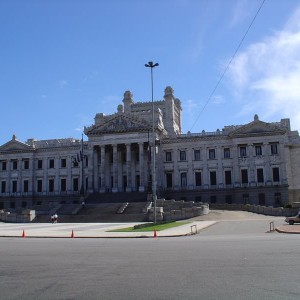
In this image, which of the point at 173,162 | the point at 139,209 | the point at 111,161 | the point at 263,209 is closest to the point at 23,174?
the point at 111,161

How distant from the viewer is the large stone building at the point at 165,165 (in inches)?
3034

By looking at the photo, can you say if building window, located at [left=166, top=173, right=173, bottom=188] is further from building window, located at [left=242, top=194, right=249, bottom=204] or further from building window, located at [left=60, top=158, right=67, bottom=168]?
building window, located at [left=60, top=158, right=67, bottom=168]

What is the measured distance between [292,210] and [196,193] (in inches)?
1001

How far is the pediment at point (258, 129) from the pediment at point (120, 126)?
16.7 m

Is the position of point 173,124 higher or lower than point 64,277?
higher

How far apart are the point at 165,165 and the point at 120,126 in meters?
11.6

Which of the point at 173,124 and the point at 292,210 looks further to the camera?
the point at 173,124

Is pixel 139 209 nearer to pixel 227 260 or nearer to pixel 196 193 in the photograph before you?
pixel 196 193

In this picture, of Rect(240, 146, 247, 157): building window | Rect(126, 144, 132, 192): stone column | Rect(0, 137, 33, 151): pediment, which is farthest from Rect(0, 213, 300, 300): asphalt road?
Rect(0, 137, 33, 151): pediment

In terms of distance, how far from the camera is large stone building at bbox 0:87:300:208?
77.1 m

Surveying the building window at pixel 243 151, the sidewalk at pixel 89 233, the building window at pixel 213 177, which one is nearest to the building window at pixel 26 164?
the building window at pixel 213 177

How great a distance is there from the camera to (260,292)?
9.69m

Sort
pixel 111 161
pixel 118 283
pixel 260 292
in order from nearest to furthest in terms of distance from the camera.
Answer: pixel 260 292 → pixel 118 283 → pixel 111 161

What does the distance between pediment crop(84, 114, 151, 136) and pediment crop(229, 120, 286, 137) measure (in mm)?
16708
